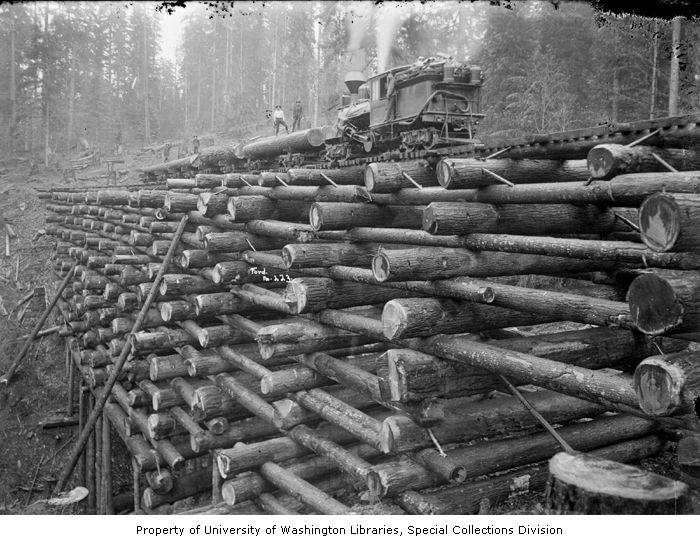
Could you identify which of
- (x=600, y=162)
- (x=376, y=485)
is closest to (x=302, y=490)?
(x=376, y=485)

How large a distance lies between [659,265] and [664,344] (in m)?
3.43

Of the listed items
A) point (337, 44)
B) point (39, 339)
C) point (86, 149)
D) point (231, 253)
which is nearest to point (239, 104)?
point (86, 149)

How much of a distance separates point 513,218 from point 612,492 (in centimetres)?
271

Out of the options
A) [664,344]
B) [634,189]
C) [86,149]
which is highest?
[86,149]

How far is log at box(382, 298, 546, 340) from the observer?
484 centimetres

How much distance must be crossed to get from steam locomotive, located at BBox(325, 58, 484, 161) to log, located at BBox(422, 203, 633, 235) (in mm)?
10028

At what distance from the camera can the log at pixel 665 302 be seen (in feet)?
10.3

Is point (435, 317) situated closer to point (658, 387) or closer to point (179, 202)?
point (658, 387)

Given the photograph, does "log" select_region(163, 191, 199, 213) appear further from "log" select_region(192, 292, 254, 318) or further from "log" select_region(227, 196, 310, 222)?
"log" select_region(227, 196, 310, 222)

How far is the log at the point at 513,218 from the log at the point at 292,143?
12.5m

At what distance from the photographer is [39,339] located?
19.1 metres

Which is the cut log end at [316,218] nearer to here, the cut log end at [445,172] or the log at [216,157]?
the cut log end at [445,172]

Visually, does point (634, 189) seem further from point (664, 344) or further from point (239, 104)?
point (239, 104)

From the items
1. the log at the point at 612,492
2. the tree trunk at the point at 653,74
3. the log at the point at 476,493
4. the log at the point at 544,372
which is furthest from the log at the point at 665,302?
the tree trunk at the point at 653,74
